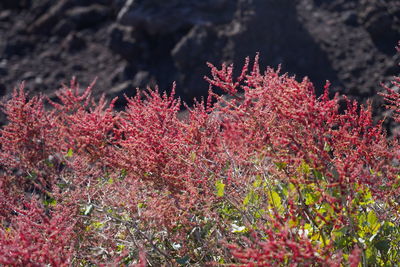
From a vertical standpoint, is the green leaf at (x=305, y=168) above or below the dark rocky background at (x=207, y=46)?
above

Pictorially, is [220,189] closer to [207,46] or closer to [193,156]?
[193,156]

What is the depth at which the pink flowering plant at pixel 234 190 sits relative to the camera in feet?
7.36

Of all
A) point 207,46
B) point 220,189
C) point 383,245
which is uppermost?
point 220,189

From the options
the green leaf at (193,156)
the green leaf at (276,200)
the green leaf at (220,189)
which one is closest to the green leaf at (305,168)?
the green leaf at (276,200)

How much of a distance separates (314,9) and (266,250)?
768 centimetres

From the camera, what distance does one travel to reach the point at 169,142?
9.50 feet

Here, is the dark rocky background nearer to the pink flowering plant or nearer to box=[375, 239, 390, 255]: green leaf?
the pink flowering plant

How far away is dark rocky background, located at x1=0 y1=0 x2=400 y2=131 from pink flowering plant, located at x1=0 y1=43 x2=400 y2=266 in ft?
15.6

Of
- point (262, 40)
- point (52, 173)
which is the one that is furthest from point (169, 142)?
point (262, 40)

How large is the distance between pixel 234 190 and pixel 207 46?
6144 millimetres

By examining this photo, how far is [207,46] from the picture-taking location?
871 cm

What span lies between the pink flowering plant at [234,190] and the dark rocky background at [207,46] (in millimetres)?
4750

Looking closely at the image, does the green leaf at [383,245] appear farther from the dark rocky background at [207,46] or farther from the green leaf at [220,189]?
the dark rocky background at [207,46]

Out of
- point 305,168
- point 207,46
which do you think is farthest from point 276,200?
point 207,46
